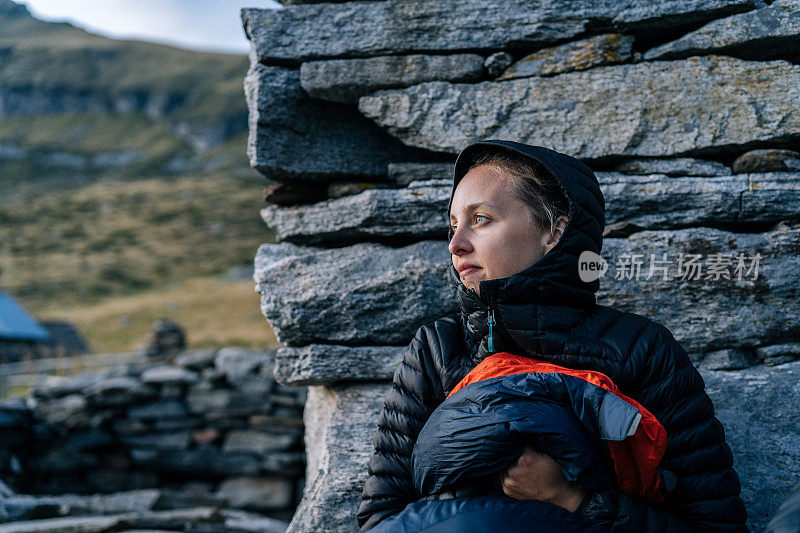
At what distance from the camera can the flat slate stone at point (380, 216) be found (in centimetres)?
368

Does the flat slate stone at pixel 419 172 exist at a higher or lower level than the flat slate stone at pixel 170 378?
higher

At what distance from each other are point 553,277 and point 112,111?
7499 inches

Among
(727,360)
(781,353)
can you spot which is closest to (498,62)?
(727,360)

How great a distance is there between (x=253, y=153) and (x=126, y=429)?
24.2 ft

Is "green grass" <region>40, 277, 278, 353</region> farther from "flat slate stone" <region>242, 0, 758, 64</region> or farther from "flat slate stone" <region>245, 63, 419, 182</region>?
"flat slate stone" <region>242, 0, 758, 64</region>

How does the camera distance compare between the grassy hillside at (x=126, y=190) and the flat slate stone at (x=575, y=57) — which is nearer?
the flat slate stone at (x=575, y=57)

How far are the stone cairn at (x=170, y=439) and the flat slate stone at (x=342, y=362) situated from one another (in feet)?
18.5

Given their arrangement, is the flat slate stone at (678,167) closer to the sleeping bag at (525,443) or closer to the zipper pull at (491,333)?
the zipper pull at (491,333)

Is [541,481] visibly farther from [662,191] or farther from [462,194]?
[662,191]

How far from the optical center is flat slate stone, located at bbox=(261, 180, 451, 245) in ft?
12.1

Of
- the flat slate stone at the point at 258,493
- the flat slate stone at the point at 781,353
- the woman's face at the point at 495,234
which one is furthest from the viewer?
the flat slate stone at the point at 258,493

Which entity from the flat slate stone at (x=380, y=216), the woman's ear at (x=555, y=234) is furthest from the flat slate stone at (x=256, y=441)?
the woman's ear at (x=555, y=234)

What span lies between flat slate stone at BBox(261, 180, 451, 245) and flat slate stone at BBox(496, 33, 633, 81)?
89cm

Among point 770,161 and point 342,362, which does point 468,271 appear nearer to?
point 342,362
